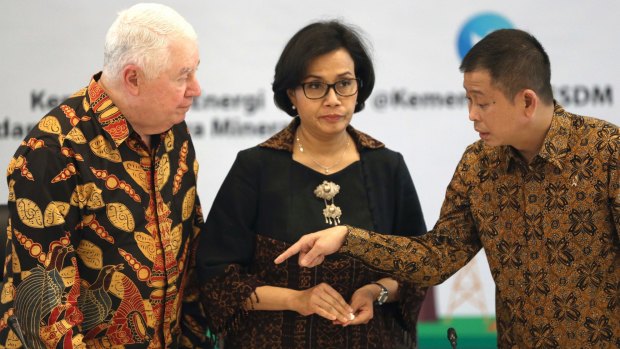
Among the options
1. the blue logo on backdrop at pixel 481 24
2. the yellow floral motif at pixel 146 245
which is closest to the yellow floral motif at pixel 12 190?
the yellow floral motif at pixel 146 245

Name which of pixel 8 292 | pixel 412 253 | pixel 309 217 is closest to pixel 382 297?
pixel 412 253

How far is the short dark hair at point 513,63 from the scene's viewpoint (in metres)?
2.50

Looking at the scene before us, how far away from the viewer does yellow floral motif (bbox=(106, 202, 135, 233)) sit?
8.09ft

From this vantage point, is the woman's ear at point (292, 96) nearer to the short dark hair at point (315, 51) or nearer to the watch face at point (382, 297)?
the short dark hair at point (315, 51)

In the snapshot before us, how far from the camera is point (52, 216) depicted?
91.1 inches

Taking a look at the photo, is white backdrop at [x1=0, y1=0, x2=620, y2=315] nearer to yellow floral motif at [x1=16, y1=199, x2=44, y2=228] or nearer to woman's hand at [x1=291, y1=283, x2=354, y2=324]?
woman's hand at [x1=291, y1=283, x2=354, y2=324]

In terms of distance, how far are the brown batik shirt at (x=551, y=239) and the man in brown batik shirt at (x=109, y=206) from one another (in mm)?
602

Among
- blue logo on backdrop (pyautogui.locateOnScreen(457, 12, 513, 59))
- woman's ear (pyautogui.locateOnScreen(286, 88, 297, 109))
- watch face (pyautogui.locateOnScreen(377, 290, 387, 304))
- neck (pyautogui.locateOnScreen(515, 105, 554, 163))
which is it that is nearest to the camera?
neck (pyautogui.locateOnScreen(515, 105, 554, 163))

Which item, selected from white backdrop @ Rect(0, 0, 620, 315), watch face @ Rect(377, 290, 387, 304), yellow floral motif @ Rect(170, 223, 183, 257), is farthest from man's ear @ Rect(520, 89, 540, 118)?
white backdrop @ Rect(0, 0, 620, 315)

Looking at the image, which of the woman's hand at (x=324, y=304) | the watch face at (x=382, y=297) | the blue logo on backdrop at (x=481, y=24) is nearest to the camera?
the woman's hand at (x=324, y=304)

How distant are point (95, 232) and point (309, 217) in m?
0.71

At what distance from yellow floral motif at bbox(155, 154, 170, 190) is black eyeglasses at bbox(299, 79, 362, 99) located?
1.64 feet

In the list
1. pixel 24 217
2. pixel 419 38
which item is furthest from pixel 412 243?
pixel 419 38

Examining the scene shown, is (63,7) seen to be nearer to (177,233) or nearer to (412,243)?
(177,233)
